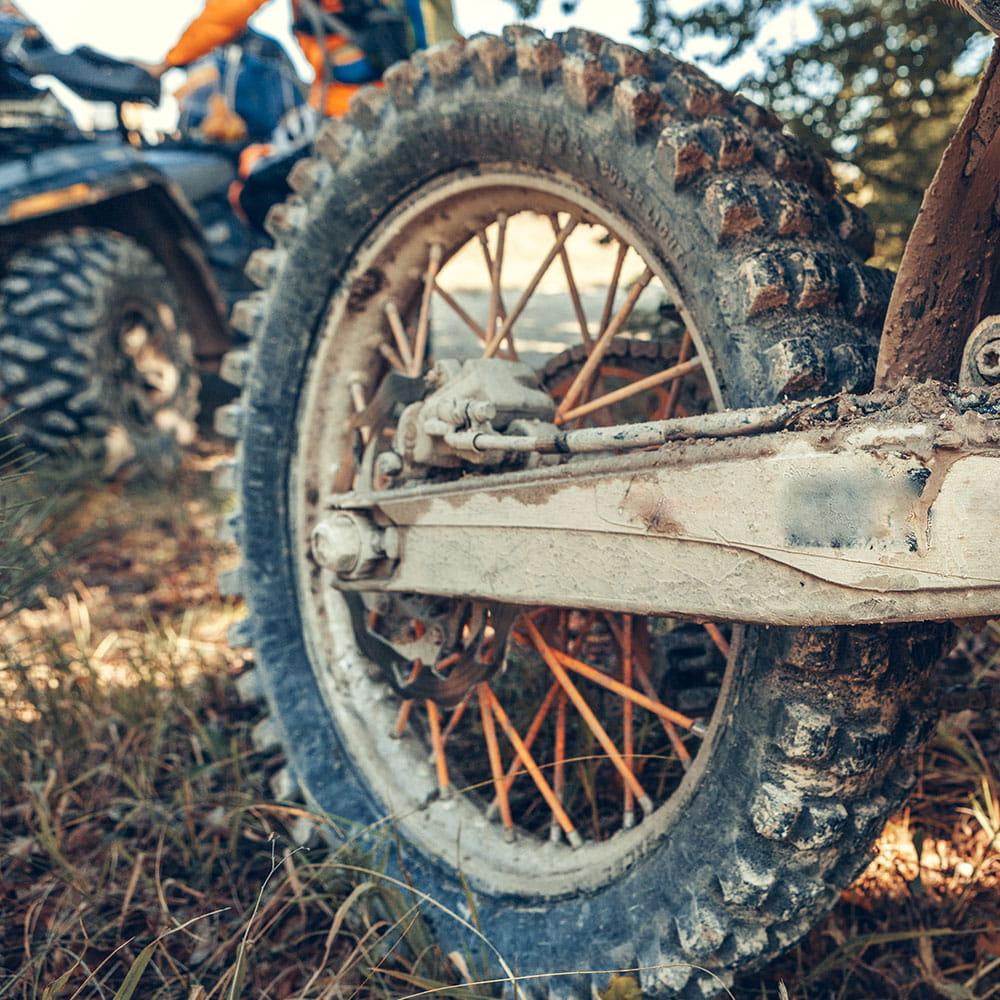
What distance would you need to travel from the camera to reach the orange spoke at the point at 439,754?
5.93 ft

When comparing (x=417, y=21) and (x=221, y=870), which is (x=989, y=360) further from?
(x=417, y=21)

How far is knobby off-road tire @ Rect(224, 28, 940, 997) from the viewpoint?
3.84ft

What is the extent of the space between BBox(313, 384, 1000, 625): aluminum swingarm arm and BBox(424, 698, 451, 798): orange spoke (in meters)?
0.53

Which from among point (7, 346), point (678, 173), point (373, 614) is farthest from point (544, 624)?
point (7, 346)

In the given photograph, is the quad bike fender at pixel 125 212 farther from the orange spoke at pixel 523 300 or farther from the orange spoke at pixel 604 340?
the orange spoke at pixel 604 340

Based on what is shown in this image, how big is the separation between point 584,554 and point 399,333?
0.88 meters

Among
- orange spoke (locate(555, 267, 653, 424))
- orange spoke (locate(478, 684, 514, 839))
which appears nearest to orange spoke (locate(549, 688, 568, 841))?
orange spoke (locate(478, 684, 514, 839))

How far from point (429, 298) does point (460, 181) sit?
0.96 ft

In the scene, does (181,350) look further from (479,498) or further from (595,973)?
(595,973)

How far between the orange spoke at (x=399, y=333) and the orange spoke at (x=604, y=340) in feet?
1.33

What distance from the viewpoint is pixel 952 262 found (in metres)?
1.04

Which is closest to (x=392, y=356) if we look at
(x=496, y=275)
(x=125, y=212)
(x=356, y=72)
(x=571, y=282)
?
(x=496, y=275)

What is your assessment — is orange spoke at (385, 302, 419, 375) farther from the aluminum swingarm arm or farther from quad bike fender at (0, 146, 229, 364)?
quad bike fender at (0, 146, 229, 364)

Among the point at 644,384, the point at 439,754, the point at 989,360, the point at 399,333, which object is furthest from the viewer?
the point at 399,333
